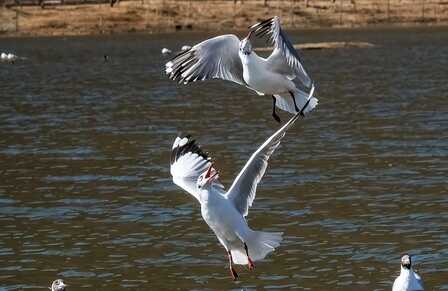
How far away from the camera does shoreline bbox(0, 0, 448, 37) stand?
2650 inches

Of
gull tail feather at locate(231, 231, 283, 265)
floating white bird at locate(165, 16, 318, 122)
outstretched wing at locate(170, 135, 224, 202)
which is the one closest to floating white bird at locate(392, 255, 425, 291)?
gull tail feather at locate(231, 231, 283, 265)

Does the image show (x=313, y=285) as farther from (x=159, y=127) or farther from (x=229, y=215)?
(x=159, y=127)

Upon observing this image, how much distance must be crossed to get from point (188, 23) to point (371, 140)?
4457 cm

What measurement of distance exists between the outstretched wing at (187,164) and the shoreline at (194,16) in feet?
179

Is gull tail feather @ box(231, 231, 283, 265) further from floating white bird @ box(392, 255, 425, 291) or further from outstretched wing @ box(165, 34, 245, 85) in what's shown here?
outstretched wing @ box(165, 34, 245, 85)

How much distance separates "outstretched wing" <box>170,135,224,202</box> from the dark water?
1853mm

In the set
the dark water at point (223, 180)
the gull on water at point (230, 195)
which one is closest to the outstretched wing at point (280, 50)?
the gull on water at point (230, 195)

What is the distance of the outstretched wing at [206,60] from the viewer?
40.1 feet

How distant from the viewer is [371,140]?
79.0 feet

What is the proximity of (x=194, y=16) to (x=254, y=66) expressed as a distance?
186ft

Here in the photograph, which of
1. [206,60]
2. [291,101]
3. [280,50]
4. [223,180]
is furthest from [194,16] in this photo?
[280,50]

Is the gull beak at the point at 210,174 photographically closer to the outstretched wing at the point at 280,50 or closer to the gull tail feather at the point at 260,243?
the gull tail feather at the point at 260,243

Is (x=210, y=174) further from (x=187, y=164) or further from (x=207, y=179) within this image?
(x=187, y=164)

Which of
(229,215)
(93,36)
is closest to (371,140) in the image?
(229,215)
